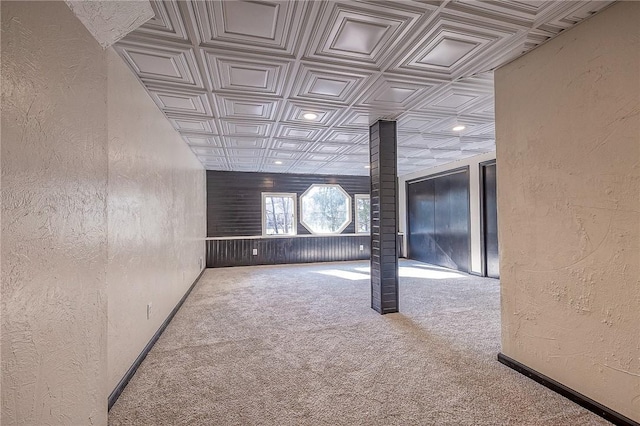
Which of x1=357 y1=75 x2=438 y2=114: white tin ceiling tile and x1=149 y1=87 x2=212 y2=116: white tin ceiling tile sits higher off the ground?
x1=357 y1=75 x2=438 y2=114: white tin ceiling tile

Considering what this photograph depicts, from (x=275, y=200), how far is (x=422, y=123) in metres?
4.52

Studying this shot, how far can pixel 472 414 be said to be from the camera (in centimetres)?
167

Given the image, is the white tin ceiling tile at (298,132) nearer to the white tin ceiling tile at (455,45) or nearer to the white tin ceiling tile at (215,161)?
the white tin ceiling tile at (455,45)

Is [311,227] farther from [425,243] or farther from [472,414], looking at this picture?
[472,414]

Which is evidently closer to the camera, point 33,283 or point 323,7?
point 33,283

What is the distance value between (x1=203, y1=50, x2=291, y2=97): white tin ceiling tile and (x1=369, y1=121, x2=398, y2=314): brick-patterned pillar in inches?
56.7

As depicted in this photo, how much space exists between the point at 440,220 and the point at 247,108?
5.19 meters

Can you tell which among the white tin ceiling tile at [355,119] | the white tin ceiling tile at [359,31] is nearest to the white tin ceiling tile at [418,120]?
the white tin ceiling tile at [355,119]

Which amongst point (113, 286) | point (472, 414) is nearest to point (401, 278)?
point (472, 414)

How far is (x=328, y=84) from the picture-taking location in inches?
98.5

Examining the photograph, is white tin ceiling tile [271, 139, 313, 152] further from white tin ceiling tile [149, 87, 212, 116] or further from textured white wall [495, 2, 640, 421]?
textured white wall [495, 2, 640, 421]

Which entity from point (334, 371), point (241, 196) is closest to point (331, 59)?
point (334, 371)

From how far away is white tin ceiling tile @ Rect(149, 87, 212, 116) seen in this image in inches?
103

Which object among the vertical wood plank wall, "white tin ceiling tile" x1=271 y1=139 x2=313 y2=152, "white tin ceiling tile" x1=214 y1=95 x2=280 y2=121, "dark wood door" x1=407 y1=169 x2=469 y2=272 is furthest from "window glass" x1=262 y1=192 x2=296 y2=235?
"white tin ceiling tile" x1=214 y1=95 x2=280 y2=121
